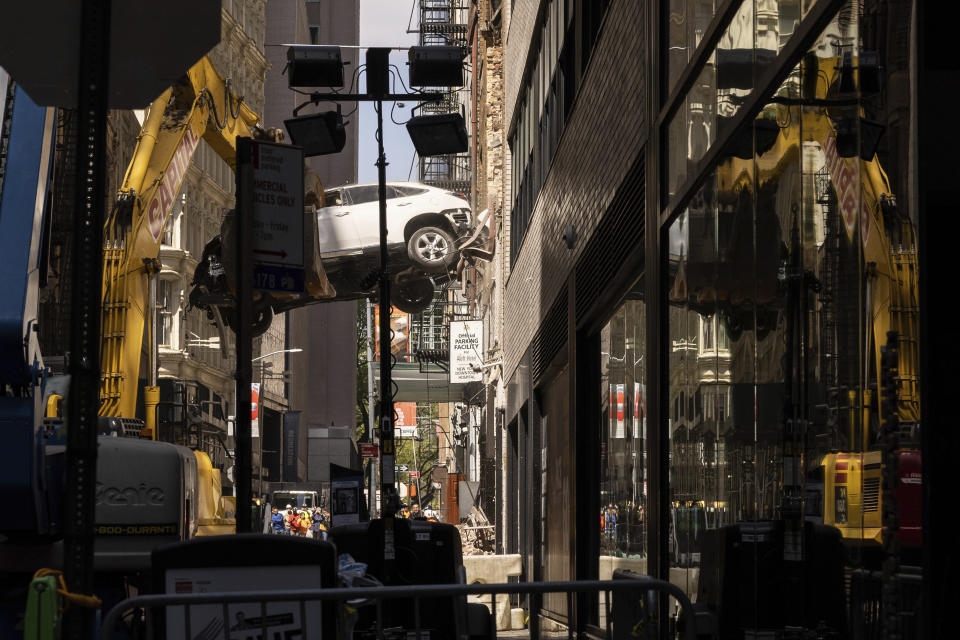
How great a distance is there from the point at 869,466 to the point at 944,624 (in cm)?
88

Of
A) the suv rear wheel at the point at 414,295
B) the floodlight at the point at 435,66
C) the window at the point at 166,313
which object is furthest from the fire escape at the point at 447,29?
the floodlight at the point at 435,66

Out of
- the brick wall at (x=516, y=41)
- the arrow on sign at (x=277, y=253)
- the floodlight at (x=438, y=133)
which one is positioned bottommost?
the arrow on sign at (x=277, y=253)

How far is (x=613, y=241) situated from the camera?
14961 millimetres

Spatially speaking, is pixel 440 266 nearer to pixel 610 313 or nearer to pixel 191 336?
pixel 191 336

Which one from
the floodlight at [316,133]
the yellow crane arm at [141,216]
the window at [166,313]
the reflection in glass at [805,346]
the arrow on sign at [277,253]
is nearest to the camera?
the reflection in glass at [805,346]

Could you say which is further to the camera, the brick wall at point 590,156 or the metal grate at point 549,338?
the metal grate at point 549,338

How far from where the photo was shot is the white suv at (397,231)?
39.3 metres

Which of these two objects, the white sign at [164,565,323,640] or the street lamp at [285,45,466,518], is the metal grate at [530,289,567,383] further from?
the white sign at [164,565,323,640]

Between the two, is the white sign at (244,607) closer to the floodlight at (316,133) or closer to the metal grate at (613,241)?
the metal grate at (613,241)

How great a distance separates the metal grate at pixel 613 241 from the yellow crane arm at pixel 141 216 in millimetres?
4541

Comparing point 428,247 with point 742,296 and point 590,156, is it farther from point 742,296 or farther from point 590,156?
point 742,296

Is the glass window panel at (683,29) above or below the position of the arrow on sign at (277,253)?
above

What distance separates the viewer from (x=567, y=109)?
2023 cm

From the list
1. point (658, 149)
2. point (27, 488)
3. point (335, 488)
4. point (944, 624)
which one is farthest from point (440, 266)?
point (944, 624)
